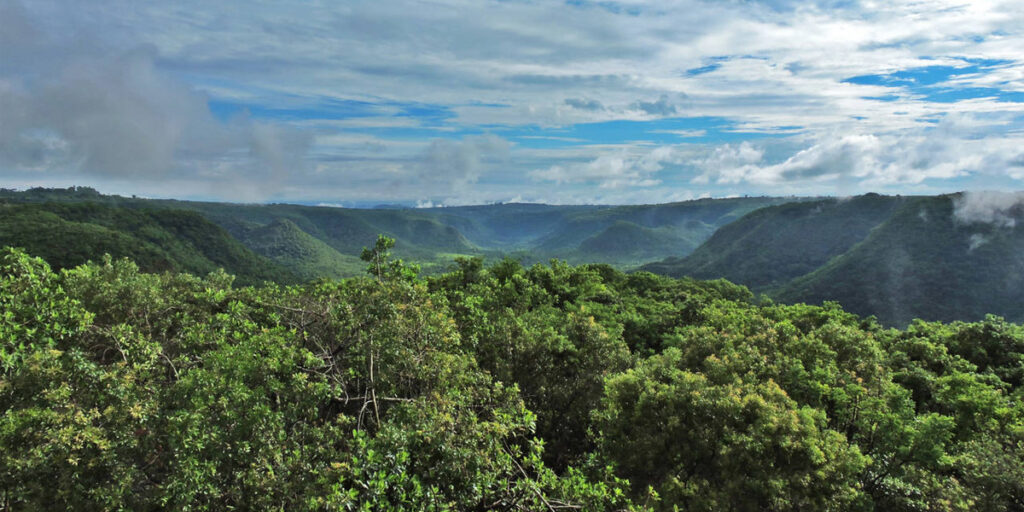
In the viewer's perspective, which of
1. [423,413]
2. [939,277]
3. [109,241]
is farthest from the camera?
[939,277]

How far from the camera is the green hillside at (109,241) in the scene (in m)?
118

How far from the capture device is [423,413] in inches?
459

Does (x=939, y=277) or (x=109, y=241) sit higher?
(x=109, y=241)

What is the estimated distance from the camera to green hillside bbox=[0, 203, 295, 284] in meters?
118

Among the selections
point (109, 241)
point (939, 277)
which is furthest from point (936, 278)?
point (109, 241)

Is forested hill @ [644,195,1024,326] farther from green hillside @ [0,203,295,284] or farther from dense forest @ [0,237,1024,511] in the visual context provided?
green hillside @ [0,203,295,284]

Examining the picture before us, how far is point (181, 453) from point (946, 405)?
3321 centimetres

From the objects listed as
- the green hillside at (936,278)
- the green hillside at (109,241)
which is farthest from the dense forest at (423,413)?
the green hillside at (936,278)

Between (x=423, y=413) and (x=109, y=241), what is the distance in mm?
158273

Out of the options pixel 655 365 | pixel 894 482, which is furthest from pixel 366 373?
pixel 894 482

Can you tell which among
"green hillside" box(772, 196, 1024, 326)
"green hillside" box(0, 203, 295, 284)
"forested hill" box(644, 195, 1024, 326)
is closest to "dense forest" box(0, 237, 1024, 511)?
"green hillside" box(0, 203, 295, 284)

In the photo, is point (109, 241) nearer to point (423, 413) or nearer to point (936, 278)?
point (423, 413)

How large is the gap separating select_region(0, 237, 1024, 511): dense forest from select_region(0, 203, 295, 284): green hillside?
9247 cm

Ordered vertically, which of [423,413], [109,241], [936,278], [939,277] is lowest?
[936,278]
